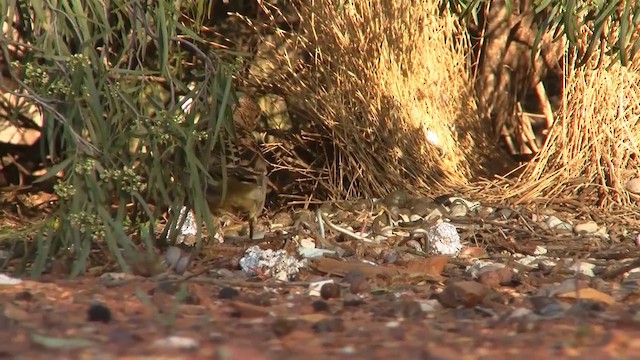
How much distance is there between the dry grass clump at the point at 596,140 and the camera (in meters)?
4.53

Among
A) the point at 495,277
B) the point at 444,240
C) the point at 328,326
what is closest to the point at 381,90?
the point at 444,240

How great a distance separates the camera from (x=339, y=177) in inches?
195

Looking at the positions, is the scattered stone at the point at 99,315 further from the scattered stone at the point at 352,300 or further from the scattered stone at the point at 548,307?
the scattered stone at the point at 548,307

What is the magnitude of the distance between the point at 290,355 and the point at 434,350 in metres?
0.29

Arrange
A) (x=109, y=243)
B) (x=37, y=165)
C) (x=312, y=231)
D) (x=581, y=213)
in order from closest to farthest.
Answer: (x=109, y=243)
(x=312, y=231)
(x=581, y=213)
(x=37, y=165)

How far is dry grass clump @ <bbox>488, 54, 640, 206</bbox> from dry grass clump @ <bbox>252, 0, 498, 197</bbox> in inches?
16.8

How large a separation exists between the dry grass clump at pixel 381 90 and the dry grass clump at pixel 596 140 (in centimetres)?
43

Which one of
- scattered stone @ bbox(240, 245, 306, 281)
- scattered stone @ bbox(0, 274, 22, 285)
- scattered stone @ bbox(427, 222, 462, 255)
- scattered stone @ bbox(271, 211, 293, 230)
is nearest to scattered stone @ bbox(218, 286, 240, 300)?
scattered stone @ bbox(240, 245, 306, 281)

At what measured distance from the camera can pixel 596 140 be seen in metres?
4.52

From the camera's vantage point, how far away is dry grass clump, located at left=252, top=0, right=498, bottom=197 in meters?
4.73

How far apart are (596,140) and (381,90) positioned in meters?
0.94

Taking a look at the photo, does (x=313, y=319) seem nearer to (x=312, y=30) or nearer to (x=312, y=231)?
(x=312, y=231)

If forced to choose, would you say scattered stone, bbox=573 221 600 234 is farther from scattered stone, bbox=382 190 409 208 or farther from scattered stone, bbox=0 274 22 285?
scattered stone, bbox=0 274 22 285

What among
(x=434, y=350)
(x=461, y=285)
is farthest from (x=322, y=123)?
(x=434, y=350)
